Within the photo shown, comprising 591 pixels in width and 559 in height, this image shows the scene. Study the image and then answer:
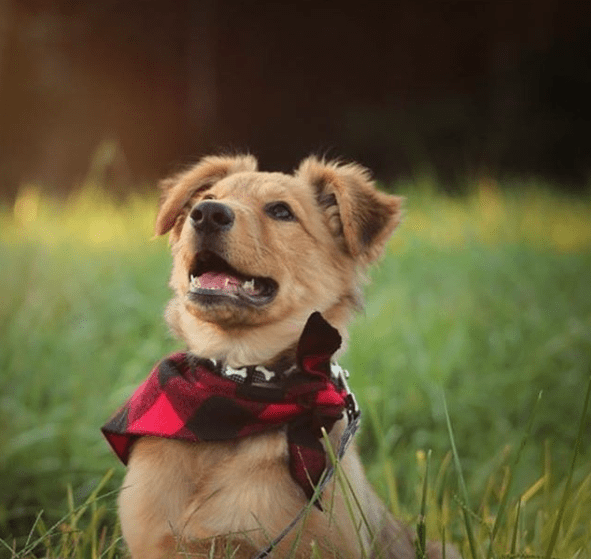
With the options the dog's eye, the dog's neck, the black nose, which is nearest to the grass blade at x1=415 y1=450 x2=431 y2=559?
the dog's neck

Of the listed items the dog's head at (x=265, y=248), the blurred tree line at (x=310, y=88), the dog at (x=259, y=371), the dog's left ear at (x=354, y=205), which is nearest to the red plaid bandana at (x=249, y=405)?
the dog at (x=259, y=371)

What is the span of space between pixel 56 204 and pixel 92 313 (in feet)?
9.16

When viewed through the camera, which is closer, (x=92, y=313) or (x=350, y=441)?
(x=350, y=441)

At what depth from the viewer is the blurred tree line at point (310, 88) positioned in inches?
375

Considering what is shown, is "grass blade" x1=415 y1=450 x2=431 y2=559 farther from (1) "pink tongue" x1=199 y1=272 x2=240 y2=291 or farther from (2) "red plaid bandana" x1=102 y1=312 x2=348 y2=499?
(1) "pink tongue" x1=199 y1=272 x2=240 y2=291

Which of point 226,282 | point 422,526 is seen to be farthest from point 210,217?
point 422,526

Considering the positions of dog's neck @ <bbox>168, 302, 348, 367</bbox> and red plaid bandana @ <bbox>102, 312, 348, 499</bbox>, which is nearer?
red plaid bandana @ <bbox>102, 312, 348, 499</bbox>

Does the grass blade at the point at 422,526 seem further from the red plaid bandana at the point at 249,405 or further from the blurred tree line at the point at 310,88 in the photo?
the blurred tree line at the point at 310,88

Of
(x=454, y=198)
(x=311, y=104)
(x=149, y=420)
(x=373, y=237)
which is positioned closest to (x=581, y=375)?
(x=373, y=237)

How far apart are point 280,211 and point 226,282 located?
416 mm

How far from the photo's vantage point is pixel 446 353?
5508 millimetres

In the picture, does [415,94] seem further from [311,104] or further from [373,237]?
[373,237]

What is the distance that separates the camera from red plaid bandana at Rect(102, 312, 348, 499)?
8.04ft

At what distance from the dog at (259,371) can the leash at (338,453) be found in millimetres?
11
